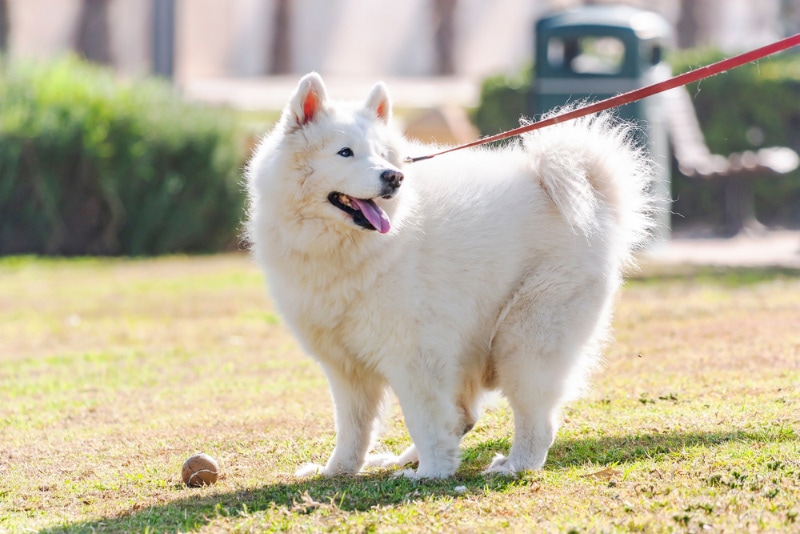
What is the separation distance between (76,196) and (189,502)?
11.0 m

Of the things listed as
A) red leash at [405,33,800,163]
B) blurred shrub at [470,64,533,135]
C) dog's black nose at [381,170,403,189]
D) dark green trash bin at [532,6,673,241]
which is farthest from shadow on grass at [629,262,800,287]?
dog's black nose at [381,170,403,189]

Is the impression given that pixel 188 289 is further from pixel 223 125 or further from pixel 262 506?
pixel 262 506

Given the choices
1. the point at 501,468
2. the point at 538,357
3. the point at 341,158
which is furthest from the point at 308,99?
the point at 501,468

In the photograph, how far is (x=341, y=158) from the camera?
16.8 feet

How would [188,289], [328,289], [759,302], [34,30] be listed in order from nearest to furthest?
[328,289]
[759,302]
[188,289]
[34,30]

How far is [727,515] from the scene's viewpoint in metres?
4.25

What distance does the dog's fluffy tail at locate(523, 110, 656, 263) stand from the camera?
540 cm

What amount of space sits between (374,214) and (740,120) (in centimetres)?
1326

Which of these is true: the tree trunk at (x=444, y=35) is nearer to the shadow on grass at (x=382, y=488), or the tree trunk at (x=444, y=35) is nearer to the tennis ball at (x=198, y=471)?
the shadow on grass at (x=382, y=488)

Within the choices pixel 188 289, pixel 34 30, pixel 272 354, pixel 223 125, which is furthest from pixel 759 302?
pixel 34 30

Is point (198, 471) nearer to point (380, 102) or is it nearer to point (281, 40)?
point (380, 102)

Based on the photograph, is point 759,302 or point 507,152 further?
point 759,302

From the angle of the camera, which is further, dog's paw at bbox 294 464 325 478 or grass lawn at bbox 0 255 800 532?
dog's paw at bbox 294 464 325 478

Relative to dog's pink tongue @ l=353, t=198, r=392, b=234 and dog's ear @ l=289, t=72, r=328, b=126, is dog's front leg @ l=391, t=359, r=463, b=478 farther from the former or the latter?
dog's ear @ l=289, t=72, r=328, b=126
